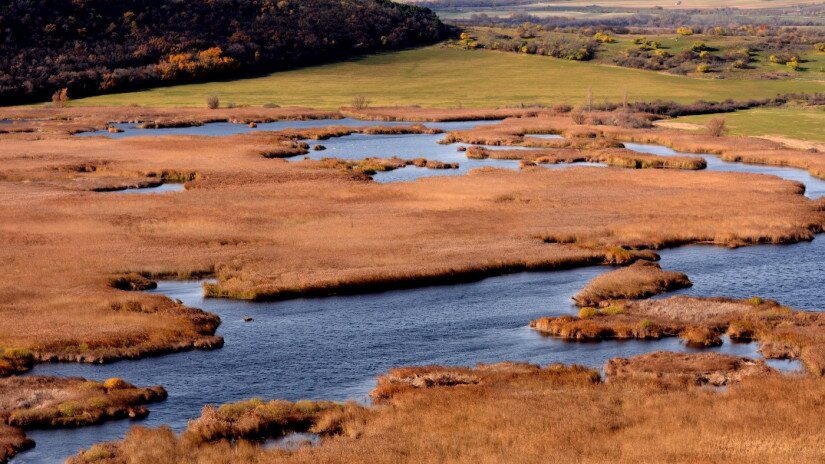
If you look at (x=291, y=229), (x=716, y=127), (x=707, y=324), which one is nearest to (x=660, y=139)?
(x=716, y=127)

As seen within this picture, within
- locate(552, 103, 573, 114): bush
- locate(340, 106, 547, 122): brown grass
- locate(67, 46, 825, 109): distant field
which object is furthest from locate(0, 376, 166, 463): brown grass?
locate(67, 46, 825, 109): distant field

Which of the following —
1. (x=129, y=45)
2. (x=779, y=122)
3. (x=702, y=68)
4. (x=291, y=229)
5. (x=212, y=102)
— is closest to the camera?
(x=291, y=229)

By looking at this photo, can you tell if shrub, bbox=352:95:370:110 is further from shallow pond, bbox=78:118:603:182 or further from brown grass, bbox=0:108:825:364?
brown grass, bbox=0:108:825:364

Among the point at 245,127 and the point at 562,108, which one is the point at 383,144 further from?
the point at 562,108

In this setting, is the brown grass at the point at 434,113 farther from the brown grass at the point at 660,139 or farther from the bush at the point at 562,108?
the brown grass at the point at 660,139

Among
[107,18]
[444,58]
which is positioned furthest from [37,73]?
[444,58]

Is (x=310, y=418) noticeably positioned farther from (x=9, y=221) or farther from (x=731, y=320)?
(x=9, y=221)

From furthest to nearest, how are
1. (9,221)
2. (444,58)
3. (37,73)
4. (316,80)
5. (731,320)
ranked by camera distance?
(444,58) < (316,80) < (37,73) < (9,221) < (731,320)
